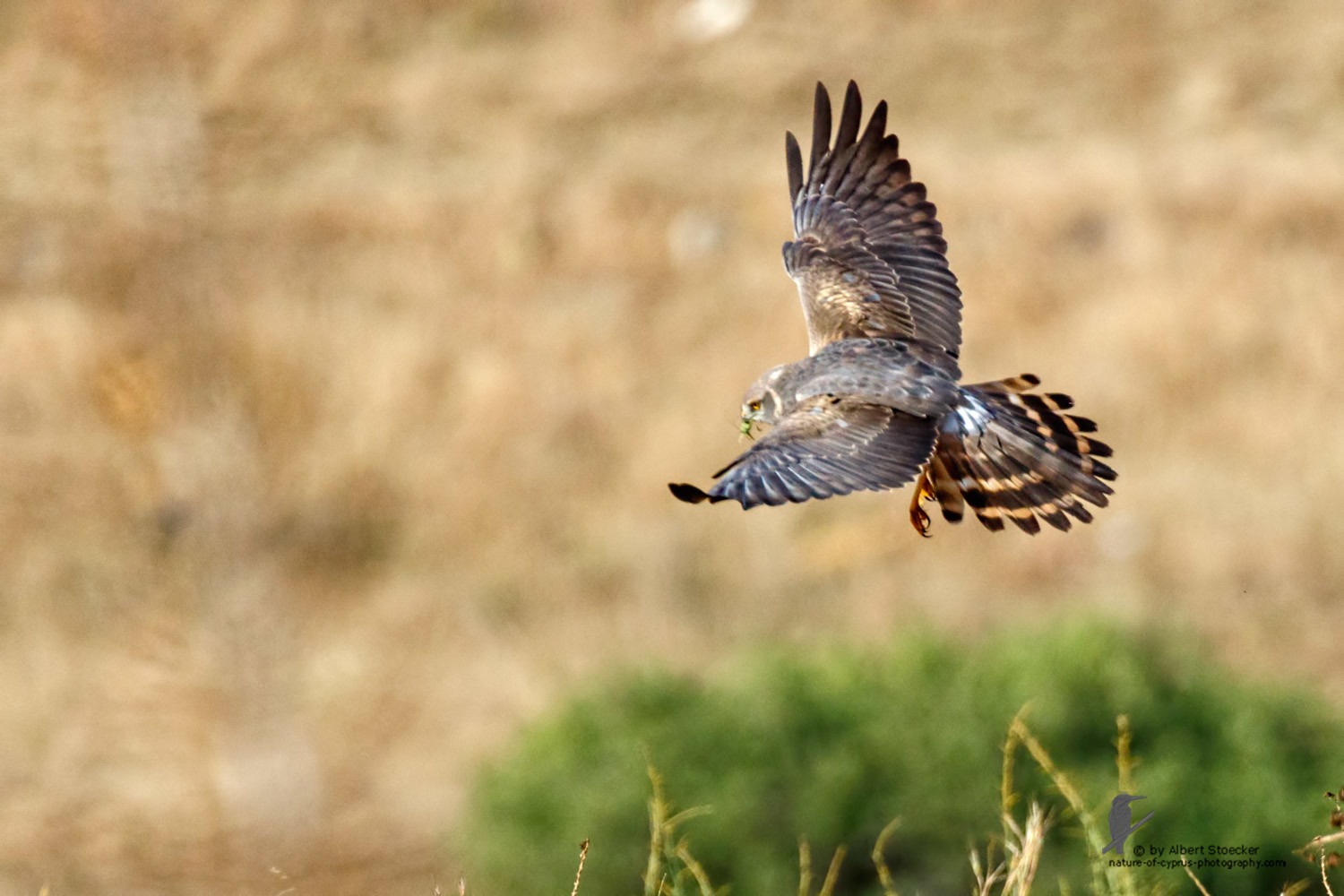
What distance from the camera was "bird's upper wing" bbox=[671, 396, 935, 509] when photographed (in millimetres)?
5445

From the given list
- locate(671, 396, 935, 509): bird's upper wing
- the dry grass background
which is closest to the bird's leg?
locate(671, 396, 935, 509): bird's upper wing

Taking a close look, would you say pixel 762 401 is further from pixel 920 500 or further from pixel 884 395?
pixel 920 500

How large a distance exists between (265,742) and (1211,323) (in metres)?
14.1

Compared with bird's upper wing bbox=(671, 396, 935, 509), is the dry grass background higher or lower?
higher

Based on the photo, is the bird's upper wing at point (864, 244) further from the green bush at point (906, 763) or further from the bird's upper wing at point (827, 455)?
the green bush at point (906, 763)

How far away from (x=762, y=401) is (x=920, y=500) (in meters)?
0.75

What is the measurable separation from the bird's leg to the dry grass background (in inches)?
619

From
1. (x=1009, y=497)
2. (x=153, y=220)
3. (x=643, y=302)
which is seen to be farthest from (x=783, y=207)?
(x=1009, y=497)

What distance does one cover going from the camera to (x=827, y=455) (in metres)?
5.83

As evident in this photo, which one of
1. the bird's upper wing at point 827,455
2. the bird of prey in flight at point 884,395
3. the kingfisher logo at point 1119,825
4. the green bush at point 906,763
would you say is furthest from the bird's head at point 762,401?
the green bush at point 906,763

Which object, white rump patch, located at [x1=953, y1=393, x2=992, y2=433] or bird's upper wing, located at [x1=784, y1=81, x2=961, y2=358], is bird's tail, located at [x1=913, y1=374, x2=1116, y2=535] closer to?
white rump patch, located at [x1=953, y1=393, x2=992, y2=433]

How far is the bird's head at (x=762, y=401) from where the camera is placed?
6.47 meters

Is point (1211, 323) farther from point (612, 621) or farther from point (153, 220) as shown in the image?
point (153, 220)

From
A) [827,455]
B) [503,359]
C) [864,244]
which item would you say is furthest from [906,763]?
[503,359]
